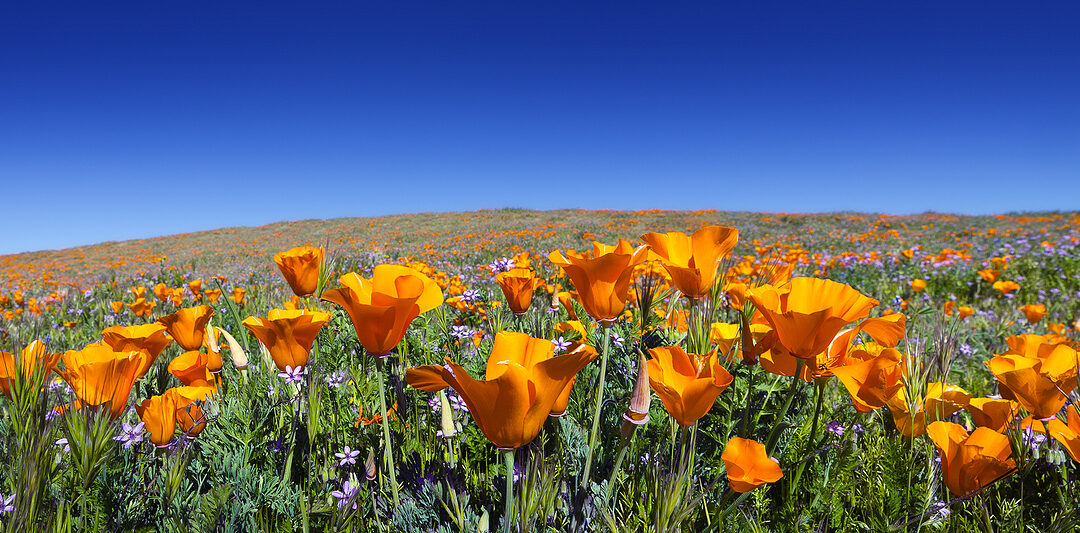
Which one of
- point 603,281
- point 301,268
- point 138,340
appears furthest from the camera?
point 301,268

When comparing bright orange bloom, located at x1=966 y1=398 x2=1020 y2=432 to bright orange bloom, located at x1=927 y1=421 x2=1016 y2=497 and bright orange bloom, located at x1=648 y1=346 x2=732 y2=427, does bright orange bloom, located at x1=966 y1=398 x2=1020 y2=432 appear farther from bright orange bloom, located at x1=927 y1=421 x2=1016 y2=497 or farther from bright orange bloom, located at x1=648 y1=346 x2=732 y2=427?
bright orange bloom, located at x1=648 y1=346 x2=732 y2=427

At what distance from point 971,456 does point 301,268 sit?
1.88 m

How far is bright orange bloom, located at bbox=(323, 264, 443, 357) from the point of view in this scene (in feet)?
3.06

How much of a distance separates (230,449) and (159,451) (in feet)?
0.59

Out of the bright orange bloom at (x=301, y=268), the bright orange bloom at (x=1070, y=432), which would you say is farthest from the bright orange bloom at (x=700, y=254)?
the bright orange bloom at (x=301, y=268)

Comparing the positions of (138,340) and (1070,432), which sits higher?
(138,340)

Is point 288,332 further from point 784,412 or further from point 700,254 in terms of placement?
point 784,412

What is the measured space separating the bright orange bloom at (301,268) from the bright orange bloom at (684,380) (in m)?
1.19

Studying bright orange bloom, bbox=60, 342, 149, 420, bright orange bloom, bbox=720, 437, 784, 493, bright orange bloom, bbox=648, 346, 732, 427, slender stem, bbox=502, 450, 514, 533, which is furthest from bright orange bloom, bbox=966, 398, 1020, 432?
bright orange bloom, bbox=60, 342, 149, 420

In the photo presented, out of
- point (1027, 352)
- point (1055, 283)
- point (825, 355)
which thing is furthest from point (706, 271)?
point (1055, 283)

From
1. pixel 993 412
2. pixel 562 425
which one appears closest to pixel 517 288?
pixel 562 425

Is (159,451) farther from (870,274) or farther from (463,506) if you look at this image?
(870,274)

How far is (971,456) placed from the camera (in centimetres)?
106

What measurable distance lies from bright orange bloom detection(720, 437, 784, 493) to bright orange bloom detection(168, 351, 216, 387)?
1.37 metres
